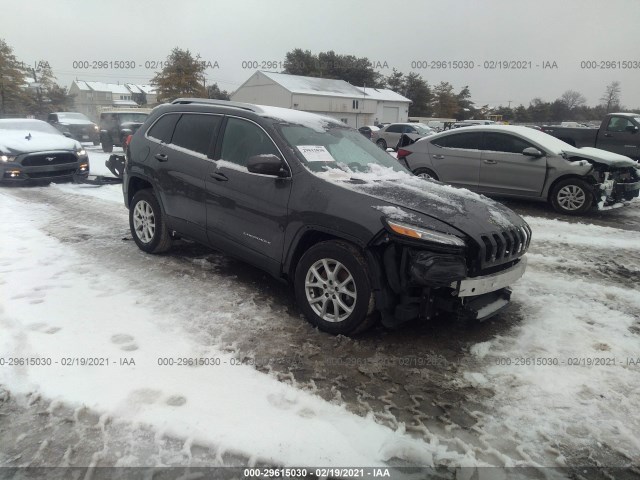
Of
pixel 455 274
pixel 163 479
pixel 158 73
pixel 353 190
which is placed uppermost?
pixel 158 73

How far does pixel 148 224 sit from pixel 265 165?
7.69 ft

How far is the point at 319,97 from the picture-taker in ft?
160

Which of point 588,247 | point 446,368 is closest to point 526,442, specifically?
point 446,368

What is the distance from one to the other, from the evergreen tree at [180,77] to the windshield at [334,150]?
124 feet

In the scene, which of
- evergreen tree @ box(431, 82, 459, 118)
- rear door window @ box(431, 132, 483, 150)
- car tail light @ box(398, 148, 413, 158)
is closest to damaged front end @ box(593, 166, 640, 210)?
rear door window @ box(431, 132, 483, 150)

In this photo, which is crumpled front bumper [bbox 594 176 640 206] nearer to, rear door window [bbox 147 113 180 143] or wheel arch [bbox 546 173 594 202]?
wheel arch [bbox 546 173 594 202]

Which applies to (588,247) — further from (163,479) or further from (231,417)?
(163,479)

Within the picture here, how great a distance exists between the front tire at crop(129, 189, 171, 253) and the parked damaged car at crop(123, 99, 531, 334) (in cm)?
8

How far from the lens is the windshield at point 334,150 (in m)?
4.02

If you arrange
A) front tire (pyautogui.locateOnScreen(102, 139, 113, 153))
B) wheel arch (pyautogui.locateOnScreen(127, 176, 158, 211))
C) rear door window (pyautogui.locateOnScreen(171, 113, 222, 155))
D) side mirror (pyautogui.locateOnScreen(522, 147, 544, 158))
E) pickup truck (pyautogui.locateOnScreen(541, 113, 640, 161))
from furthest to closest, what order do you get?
1. front tire (pyautogui.locateOnScreen(102, 139, 113, 153))
2. pickup truck (pyautogui.locateOnScreen(541, 113, 640, 161))
3. side mirror (pyautogui.locateOnScreen(522, 147, 544, 158))
4. wheel arch (pyautogui.locateOnScreen(127, 176, 158, 211))
5. rear door window (pyautogui.locateOnScreen(171, 113, 222, 155))

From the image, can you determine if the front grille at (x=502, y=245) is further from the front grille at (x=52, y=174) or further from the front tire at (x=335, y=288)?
the front grille at (x=52, y=174)

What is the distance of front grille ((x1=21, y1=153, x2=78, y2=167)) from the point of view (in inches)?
379

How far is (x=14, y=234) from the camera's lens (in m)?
6.07

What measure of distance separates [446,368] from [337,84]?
180 ft
